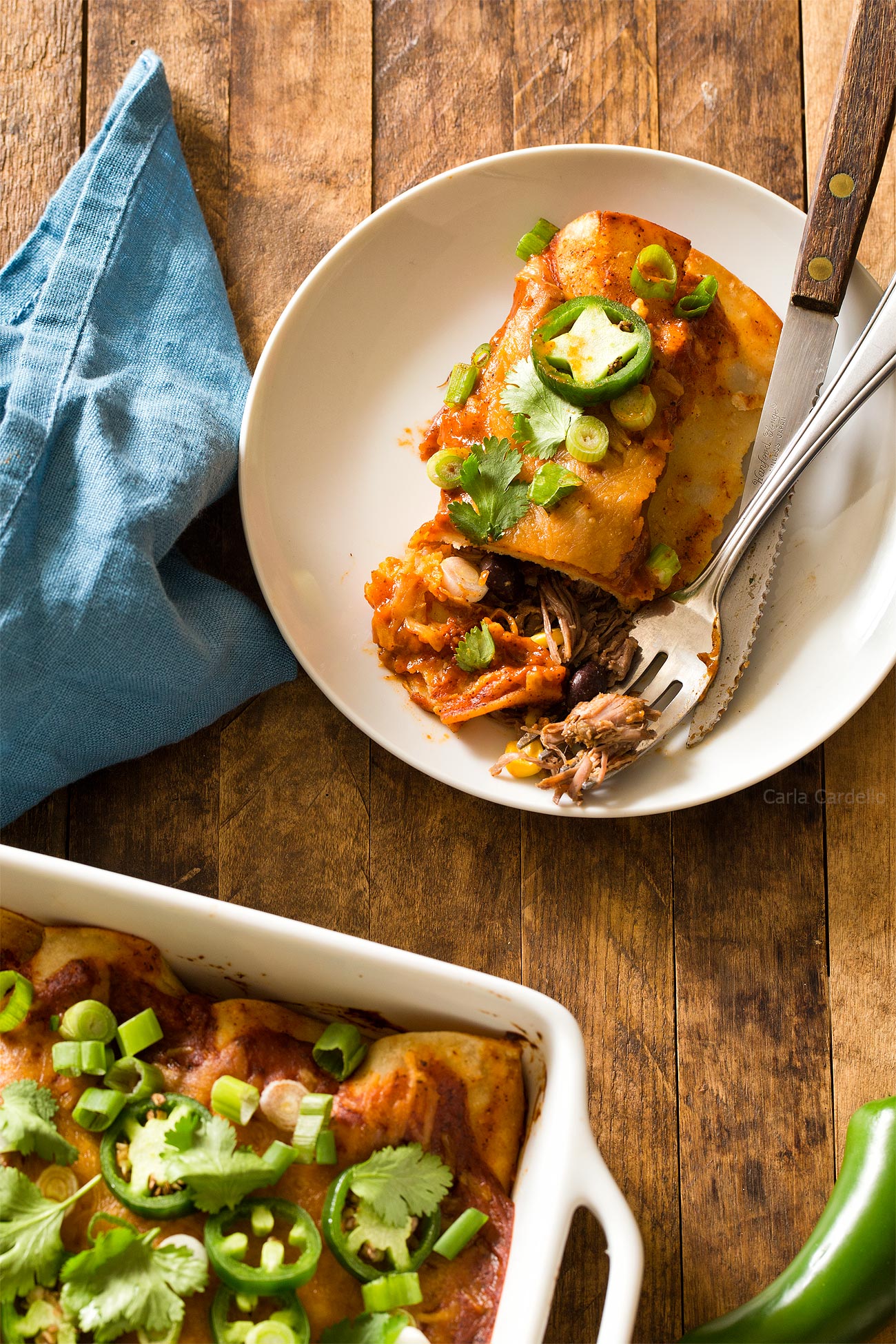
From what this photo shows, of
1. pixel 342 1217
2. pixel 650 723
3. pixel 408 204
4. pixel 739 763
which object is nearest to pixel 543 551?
pixel 650 723

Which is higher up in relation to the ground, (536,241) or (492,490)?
(536,241)

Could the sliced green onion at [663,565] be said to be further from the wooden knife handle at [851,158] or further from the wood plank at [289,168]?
the wood plank at [289,168]

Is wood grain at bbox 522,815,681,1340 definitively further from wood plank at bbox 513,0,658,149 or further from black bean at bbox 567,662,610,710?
wood plank at bbox 513,0,658,149

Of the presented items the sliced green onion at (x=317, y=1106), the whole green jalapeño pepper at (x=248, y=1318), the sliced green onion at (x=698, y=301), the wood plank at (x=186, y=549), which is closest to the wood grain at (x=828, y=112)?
the sliced green onion at (x=698, y=301)

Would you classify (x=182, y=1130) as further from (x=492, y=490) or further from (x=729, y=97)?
(x=729, y=97)

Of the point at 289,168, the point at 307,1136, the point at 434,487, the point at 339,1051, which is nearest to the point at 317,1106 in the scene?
the point at 307,1136

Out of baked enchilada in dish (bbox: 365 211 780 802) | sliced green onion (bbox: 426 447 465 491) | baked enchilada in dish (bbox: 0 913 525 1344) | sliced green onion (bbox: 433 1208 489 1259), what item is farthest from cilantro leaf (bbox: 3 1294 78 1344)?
sliced green onion (bbox: 426 447 465 491)
